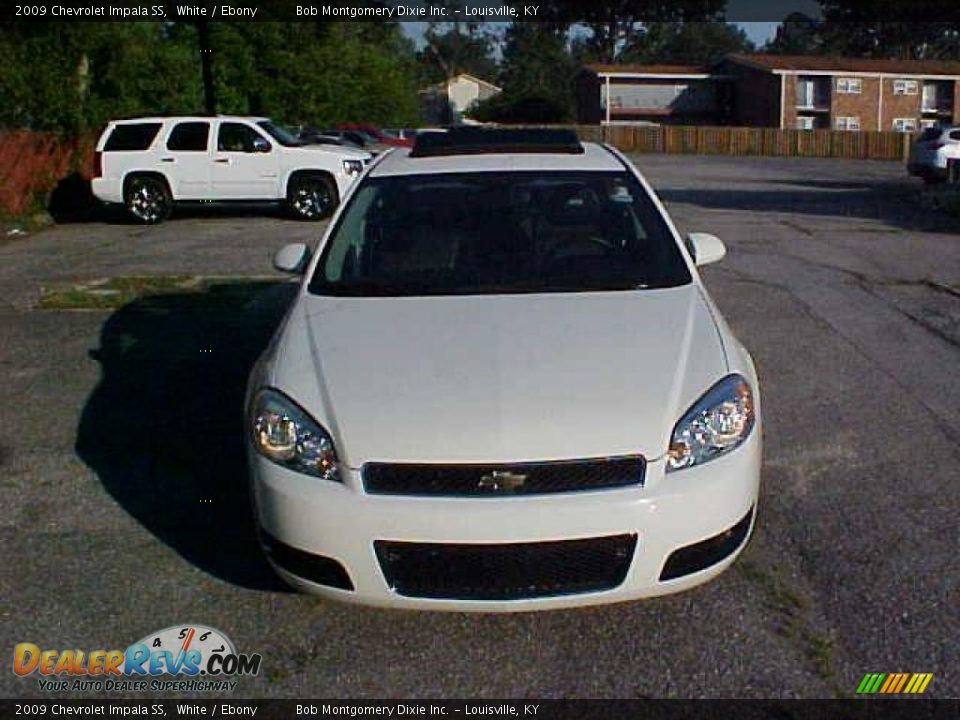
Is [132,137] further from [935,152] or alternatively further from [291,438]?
[935,152]

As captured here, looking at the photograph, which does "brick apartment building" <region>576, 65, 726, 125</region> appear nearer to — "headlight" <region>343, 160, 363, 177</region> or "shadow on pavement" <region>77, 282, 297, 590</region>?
"headlight" <region>343, 160, 363, 177</region>

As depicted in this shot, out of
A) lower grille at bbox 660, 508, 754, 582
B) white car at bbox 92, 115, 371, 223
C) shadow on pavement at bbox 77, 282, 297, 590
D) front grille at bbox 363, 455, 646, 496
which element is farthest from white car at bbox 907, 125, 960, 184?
front grille at bbox 363, 455, 646, 496

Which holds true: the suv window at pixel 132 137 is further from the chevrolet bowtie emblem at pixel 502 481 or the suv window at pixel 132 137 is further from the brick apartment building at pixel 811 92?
the brick apartment building at pixel 811 92

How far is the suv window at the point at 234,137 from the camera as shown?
17.8m

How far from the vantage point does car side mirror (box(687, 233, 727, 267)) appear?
205 inches

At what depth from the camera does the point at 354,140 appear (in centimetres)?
2998

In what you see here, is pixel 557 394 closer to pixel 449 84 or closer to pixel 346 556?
pixel 346 556

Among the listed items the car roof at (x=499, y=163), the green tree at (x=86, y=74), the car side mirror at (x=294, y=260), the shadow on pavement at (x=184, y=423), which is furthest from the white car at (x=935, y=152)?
the car side mirror at (x=294, y=260)

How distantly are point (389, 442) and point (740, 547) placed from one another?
129 centimetres

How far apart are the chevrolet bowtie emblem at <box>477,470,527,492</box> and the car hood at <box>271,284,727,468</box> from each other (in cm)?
5

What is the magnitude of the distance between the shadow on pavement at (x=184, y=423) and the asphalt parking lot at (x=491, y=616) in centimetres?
2

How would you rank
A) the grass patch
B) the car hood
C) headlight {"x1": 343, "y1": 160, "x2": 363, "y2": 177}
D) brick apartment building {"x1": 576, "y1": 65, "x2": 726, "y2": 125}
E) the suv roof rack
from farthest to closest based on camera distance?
brick apartment building {"x1": 576, "y1": 65, "x2": 726, "y2": 125} → headlight {"x1": 343, "y1": 160, "x2": 363, "y2": 177} → the grass patch → the suv roof rack → the car hood

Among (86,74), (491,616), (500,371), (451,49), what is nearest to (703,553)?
(491,616)

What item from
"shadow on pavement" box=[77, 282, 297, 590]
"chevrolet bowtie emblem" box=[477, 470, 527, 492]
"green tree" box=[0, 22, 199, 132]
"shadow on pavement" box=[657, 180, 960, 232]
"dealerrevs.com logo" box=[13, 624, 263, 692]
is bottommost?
"dealerrevs.com logo" box=[13, 624, 263, 692]
